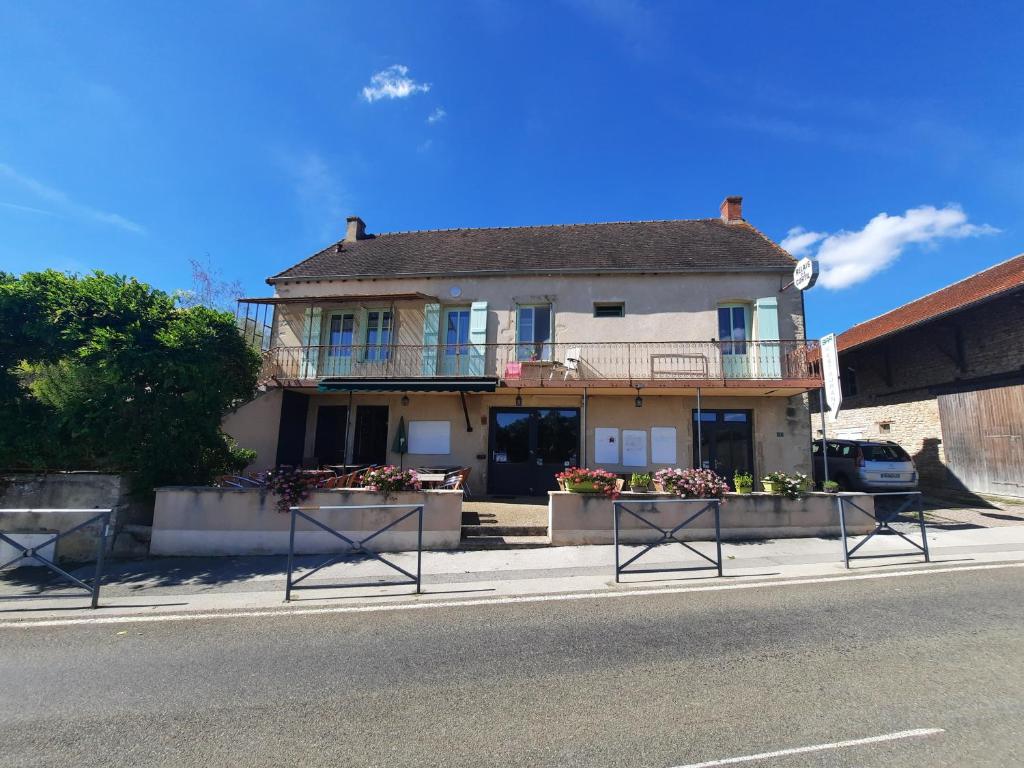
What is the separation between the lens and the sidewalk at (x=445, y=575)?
18.1 ft

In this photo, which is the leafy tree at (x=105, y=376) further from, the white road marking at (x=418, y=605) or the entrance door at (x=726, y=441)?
the entrance door at (x=726, y=441)

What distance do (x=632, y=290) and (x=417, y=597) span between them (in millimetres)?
10208

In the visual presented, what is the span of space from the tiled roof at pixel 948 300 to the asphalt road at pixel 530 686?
36.1ft

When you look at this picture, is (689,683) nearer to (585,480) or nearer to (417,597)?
(417,597)

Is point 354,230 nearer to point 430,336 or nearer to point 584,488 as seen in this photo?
point 430,336

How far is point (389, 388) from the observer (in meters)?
11.2

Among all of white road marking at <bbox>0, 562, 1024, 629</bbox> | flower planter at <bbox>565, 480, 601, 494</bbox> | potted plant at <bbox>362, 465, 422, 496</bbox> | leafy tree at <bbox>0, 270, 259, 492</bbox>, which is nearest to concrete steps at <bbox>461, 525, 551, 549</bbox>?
flower planter at <bbox>565, 480, 601, 494</bbox>

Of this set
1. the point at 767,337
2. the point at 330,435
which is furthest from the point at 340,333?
the point at 767,337

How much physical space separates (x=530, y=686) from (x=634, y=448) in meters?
9.38

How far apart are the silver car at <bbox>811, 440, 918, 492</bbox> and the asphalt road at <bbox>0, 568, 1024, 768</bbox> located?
24.2 feet

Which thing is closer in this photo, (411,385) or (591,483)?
(591,483)

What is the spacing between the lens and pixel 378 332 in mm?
13578

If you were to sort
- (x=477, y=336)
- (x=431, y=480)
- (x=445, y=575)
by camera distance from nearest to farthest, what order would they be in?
1. (x=445, y=575)
2. (x=431, y=480)
3. (x=477, y=336)

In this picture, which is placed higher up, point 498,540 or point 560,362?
point 560,362
